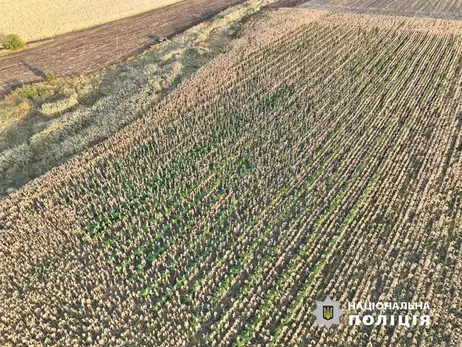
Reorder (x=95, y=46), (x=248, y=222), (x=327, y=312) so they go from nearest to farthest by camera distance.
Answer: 1. (x=327, y=312)
2. (x=248, y=222)
3. (x=95, y=46)

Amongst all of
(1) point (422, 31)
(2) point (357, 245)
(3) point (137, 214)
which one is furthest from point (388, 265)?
(1) point (422, 31)

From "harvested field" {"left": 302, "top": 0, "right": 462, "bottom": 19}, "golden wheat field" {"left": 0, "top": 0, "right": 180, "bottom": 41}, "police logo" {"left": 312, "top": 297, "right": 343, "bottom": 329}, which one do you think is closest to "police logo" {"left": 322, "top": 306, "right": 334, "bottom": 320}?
"police logo" {"left": 312, "top": 297, "right": 343, "bottom": 329}

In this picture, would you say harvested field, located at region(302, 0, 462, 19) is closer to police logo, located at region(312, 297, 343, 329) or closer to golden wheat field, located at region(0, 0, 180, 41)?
golden wheat field, located at region(0, 0, 180, 41)

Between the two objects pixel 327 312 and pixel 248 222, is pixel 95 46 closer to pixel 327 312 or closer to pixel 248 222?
pixel 248 222

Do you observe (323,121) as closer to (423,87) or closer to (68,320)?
(423,87)

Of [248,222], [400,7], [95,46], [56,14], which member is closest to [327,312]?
[248,222]

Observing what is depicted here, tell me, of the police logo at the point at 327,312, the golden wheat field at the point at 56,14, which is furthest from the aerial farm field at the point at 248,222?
the golden wheat field at the point at 56,14

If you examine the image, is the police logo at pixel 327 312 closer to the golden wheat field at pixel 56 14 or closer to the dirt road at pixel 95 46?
the dirt road at pixel 95 46
